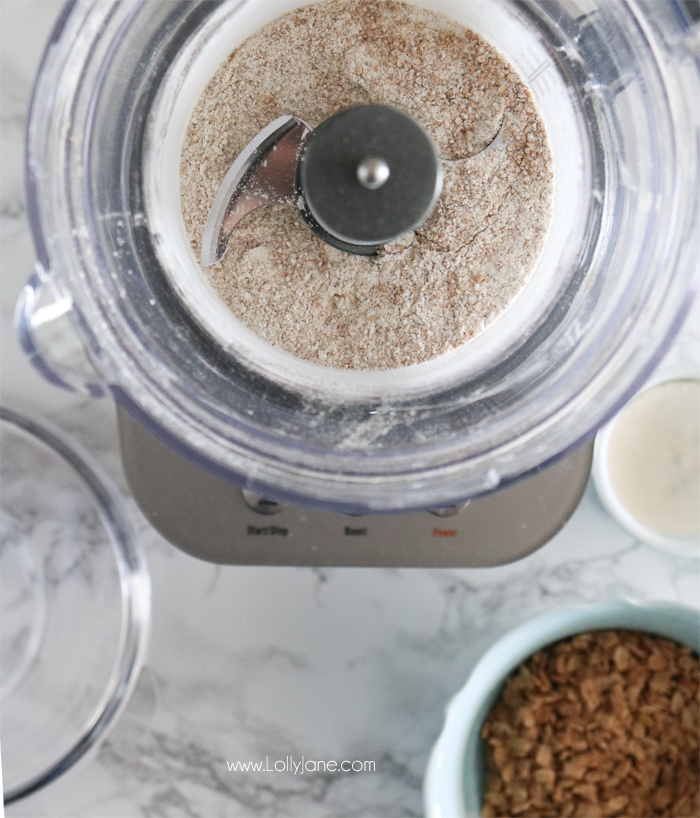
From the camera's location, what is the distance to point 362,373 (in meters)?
0.67

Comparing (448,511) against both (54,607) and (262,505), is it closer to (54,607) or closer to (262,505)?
(262,505)

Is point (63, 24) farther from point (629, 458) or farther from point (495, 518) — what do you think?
point (629, 458)

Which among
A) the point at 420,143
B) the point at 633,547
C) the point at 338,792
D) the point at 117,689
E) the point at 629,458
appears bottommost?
the point at 338,792

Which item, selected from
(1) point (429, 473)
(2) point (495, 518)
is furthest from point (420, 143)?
(2) point (495, 518)

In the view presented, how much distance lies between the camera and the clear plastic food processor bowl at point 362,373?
578mm

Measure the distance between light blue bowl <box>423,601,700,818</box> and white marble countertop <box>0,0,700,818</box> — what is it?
2.3 inches

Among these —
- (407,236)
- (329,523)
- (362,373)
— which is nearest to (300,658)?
(329,523)

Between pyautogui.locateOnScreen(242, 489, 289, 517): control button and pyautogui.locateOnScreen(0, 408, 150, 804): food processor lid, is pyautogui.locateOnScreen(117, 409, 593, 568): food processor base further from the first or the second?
pyautogui.locateOnScreen(0, 408, 150, 804): food processor lid

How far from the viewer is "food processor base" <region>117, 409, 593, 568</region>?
2.36 feet

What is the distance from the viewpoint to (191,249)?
66 cm

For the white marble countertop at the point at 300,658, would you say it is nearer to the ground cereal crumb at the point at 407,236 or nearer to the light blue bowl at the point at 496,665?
the light blue bowl at the point at 496,665

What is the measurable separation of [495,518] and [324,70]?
41 cm

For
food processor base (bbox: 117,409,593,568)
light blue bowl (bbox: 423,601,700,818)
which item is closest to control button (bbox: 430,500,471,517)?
food processor base (bbox: 117,409,593,568)

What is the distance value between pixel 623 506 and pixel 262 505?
0.38m
